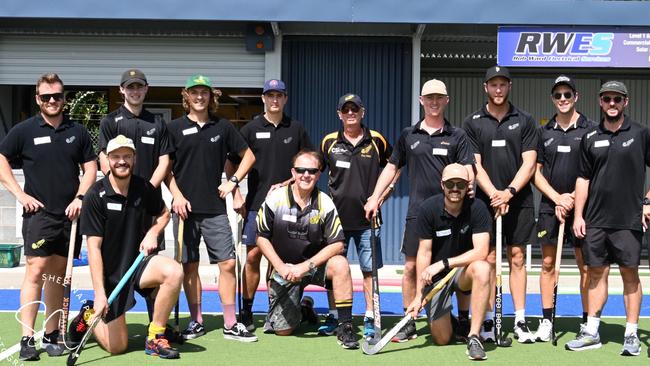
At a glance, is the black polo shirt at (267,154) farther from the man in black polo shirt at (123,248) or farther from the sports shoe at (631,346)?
the sports shoe at (631,346)

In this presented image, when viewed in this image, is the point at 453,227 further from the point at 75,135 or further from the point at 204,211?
the point at 75,135

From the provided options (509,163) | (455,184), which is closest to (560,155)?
(509,163)

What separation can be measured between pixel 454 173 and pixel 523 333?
56.9 inches

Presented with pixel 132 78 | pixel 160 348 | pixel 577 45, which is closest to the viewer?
pixel 160 348

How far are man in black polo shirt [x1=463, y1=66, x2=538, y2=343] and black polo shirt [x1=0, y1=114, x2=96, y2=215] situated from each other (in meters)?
3.07

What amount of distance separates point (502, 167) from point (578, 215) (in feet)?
2.22

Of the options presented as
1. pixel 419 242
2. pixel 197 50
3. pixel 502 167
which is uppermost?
pixel 197 50

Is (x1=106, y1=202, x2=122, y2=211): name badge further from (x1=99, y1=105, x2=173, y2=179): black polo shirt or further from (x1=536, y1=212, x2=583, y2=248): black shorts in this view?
(x1=536, y1=212, x2=583, y2=248): black shorts

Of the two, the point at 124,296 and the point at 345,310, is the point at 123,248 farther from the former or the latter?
the point at 345,310

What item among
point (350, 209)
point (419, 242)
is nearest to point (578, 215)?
point (419, 242)

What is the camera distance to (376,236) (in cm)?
640

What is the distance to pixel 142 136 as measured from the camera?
6.12m

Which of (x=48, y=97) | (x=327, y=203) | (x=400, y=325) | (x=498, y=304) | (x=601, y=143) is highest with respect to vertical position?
(x=48, y=97)

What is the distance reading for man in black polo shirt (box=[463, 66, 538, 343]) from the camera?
6195mm
